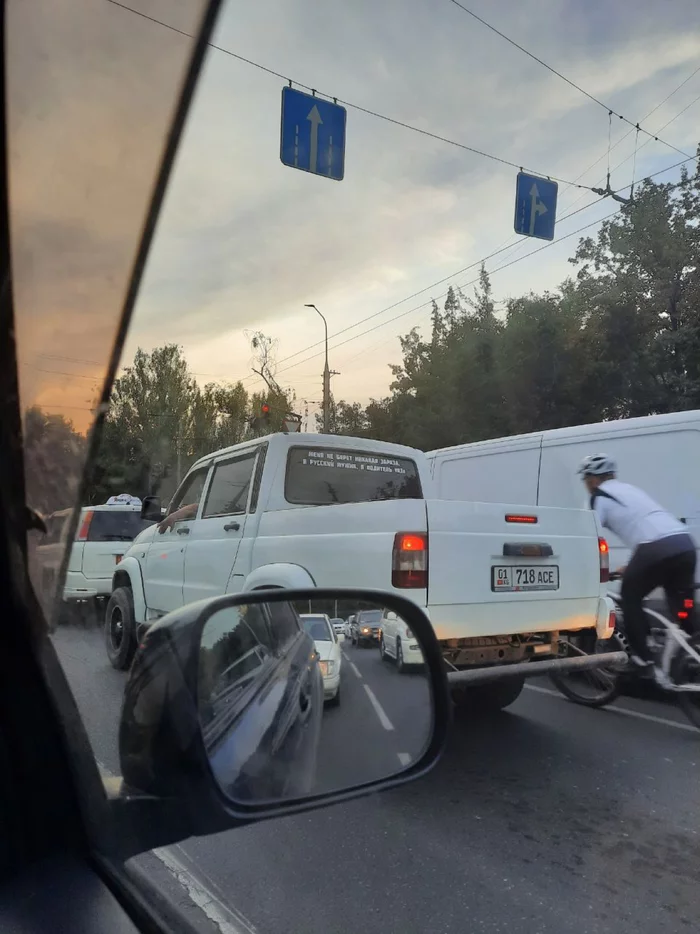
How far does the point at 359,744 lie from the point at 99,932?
0.75 m

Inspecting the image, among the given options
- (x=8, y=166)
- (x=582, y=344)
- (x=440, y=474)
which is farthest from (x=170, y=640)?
(x=582, y=344)

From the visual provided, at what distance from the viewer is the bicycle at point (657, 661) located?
5578 millimetres

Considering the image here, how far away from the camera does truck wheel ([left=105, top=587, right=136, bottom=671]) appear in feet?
6.81

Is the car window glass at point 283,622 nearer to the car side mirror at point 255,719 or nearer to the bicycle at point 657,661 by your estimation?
the car side mirror at point 255,719

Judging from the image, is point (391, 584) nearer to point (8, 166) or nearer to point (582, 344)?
point (8, 166)

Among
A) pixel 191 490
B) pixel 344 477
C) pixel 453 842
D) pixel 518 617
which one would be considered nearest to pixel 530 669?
pixel 518 617

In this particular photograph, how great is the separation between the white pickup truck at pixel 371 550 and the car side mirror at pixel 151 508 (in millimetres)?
19

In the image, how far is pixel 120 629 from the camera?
104 inches

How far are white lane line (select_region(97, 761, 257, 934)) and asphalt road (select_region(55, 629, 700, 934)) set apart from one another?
0.09ft

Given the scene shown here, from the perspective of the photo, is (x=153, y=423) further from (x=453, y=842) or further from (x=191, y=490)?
(x=191, y=490)

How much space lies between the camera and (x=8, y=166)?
1.77 metres

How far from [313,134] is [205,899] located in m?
6.90

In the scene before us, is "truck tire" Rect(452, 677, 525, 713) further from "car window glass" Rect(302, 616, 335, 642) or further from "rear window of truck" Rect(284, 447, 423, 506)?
"car window glass" Rect(302, 616, 335, 642)

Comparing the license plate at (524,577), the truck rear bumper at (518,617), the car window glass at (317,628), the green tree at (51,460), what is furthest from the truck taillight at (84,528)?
the license plate at (524,577)
